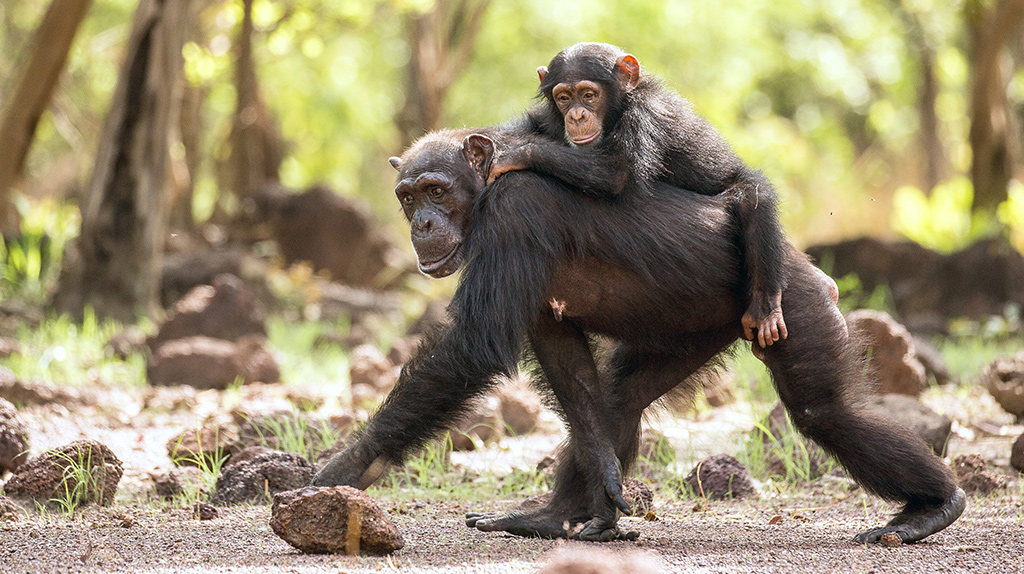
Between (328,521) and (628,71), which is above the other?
(628,71)

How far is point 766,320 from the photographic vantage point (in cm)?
345

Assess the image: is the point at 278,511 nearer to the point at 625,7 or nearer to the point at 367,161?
the point at 625,7

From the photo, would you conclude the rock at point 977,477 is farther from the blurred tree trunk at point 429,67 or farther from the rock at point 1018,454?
the blurred tree trunk at point 429,67

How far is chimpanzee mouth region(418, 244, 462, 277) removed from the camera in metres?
3.63

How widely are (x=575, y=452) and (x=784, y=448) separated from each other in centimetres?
153

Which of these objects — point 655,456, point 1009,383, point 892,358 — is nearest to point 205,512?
point 655,456

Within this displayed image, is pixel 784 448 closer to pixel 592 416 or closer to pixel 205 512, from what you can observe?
pixel 592 416

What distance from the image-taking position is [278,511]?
312cm

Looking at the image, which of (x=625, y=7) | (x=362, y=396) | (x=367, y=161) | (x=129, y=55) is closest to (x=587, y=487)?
(x=362, y=396)

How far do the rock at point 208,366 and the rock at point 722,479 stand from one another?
11.3ft

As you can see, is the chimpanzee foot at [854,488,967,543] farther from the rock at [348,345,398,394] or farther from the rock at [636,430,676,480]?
the rock at [348,345,398,394]

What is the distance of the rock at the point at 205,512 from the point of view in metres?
3.72

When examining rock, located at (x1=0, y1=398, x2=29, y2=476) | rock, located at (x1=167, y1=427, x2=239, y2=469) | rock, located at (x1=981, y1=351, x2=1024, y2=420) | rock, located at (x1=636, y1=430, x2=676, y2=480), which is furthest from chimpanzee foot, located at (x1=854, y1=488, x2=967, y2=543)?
rock, located at (x1=0, y1=398, x2=29, y2=476)

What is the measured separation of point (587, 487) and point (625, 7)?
47.1 feet
